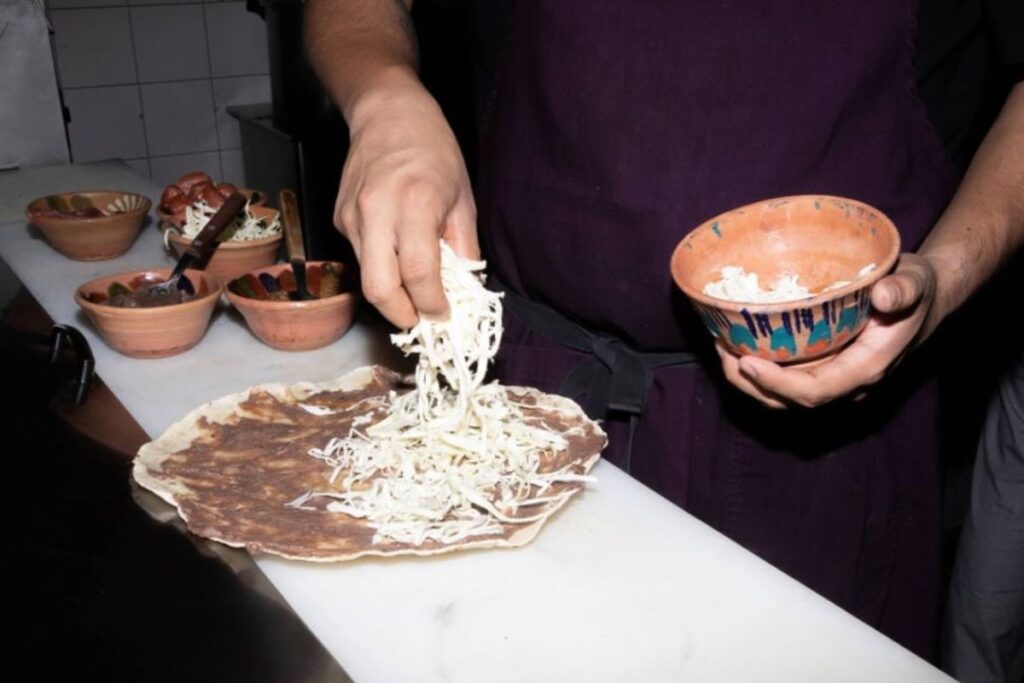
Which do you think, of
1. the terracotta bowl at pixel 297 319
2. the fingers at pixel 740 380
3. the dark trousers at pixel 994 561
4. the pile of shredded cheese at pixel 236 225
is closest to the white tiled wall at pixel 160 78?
the pile of shredded cheese at pixel 236 225

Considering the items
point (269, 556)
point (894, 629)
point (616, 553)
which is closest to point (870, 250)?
point (616, 553)

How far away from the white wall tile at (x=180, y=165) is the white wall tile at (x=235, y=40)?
458 mm

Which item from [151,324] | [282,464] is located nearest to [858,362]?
[282,464]

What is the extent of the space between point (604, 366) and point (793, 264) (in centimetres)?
42

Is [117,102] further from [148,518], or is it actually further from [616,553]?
[616,553]

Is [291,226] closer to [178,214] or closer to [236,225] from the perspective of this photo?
[236,225]

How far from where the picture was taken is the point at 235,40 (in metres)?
5.16

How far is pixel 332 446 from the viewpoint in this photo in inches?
62.3

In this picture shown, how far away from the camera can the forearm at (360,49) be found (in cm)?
169

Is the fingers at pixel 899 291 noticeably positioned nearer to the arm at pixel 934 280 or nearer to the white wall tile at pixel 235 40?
the arm at pixel 934 280

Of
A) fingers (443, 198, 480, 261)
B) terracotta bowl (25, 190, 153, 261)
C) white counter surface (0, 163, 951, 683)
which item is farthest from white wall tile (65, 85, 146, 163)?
white counter surface (0, 163, 951, 683)

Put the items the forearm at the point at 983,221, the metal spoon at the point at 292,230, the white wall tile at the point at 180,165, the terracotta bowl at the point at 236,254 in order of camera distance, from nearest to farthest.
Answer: the forearm at the point at 983,221 → the metal spoon at the point at 292,230 → the terracotta bowl at the point at 236,254 → the white wall tile at the point at 180,165

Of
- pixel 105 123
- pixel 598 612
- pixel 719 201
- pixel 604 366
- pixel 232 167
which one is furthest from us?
pixel 232 167

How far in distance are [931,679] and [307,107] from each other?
3.39 m
